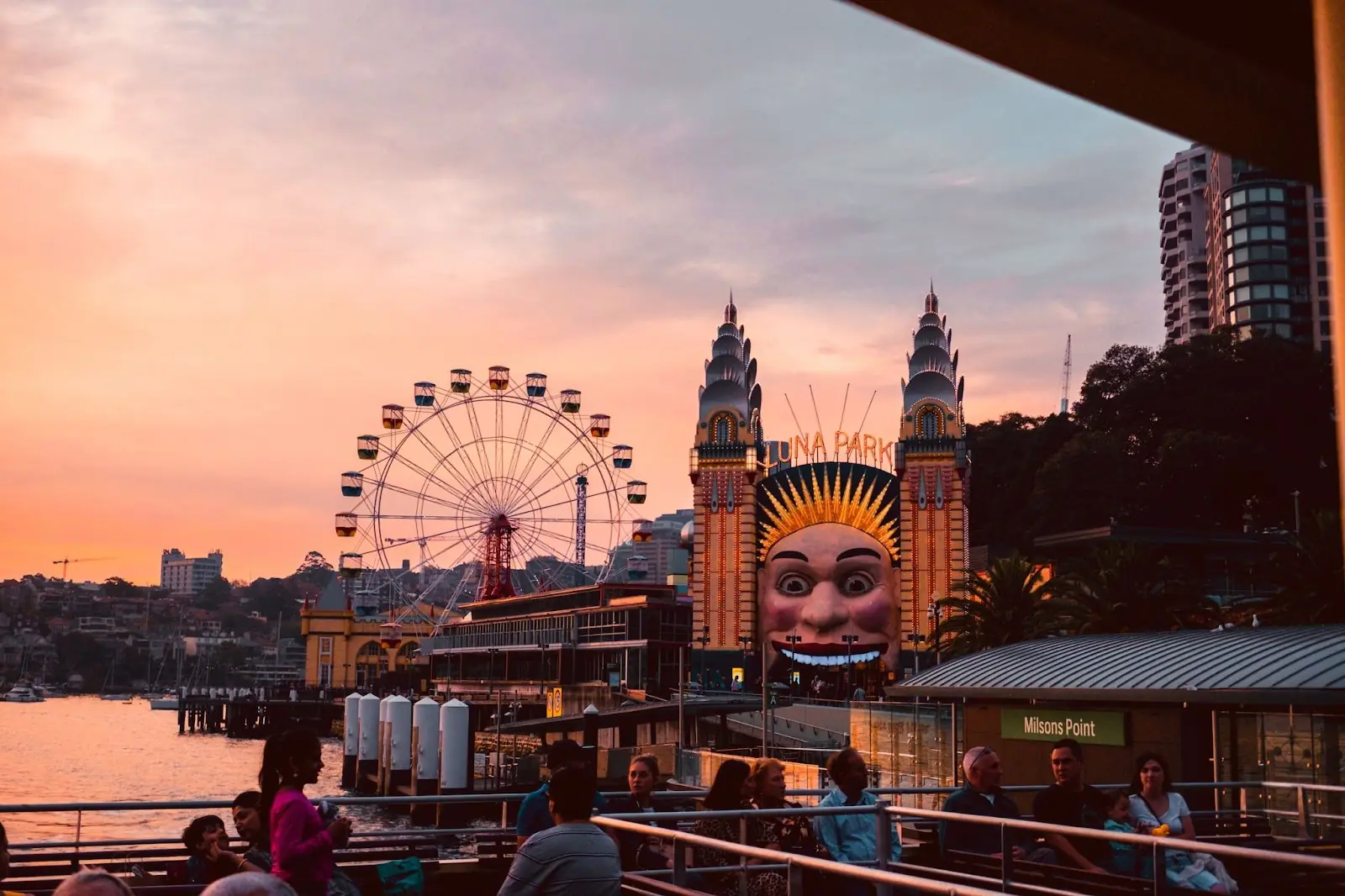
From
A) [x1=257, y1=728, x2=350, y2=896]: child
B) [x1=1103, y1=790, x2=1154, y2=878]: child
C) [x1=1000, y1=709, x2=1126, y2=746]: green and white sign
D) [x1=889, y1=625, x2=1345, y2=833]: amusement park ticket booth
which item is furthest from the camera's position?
[x1=1000, y1=709, x2=1126, y2=746]: green and white sign

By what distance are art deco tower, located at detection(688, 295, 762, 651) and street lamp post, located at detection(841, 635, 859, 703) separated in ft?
18.0

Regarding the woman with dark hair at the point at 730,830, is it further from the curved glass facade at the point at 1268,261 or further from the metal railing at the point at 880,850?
the curved glass facade at the point at 1268,261

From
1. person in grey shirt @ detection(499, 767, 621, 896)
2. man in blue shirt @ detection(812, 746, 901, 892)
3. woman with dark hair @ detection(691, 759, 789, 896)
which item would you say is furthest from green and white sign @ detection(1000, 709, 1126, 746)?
person in grey shirt @ detection(499, 767, 621, 896)

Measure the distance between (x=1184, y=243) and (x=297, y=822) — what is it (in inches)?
6972

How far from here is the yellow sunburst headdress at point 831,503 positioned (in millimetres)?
76875

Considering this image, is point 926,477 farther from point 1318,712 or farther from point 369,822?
point 1318,712

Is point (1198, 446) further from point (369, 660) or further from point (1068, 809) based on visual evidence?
point (369, 660)

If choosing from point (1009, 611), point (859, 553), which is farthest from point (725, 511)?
point (1009, 611)

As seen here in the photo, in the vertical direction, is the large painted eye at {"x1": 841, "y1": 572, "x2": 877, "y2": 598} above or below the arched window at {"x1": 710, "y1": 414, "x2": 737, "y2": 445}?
below

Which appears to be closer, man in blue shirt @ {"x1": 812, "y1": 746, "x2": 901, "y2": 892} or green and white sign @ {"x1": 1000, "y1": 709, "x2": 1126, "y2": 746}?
man in blue shirt @ {"x1": 812, "y1": 746, "x2": 901, "y2": 892}

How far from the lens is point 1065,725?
30.0 m

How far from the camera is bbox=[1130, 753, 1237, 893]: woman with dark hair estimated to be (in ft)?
36.7

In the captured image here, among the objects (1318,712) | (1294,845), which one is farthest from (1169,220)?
(1294,845)

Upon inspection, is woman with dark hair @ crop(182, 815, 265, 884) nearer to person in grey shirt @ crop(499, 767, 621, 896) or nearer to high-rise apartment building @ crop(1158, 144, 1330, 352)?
person in grey shirt @ crop(499, 767, 621, 896)
